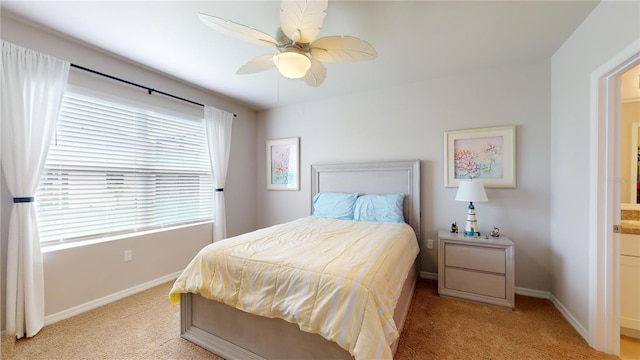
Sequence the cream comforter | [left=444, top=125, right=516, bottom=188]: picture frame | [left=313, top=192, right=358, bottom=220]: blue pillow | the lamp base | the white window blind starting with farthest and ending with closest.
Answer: [left=313, top=192, right=358, bottom=220]: blue pillow < [left=444, top=125, right=516, bottom=188]: picture frame < the lamp base < the white window blind < the cream comforter

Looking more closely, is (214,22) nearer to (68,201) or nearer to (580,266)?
(68,201)

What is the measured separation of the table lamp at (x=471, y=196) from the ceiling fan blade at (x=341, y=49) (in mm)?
1674

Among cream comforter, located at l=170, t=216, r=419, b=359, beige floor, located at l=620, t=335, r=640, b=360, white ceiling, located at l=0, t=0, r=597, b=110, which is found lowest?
beige floor, located at l=620, t=335, r=640, b=360

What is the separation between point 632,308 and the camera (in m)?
1.86

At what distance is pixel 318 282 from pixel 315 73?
1637 mm

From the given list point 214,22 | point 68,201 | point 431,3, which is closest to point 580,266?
point 431,3

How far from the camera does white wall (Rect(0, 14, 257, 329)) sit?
6.66 ft

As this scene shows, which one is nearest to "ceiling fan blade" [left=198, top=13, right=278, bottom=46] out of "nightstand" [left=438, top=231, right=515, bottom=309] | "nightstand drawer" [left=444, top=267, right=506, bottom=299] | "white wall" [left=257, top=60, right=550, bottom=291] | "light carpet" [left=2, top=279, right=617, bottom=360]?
"white wall" [left=257, top=60, right=550, bottom=291]

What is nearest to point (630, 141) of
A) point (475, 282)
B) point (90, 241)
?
point (475, 282)

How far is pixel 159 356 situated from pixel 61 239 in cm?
151

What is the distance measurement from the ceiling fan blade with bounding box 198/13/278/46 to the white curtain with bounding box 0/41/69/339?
68.3 inches

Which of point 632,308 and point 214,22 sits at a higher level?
point 214,22

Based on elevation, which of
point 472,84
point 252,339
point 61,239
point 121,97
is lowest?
point 252,339

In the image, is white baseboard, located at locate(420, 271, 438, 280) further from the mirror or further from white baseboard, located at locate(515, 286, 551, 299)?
the mirror
